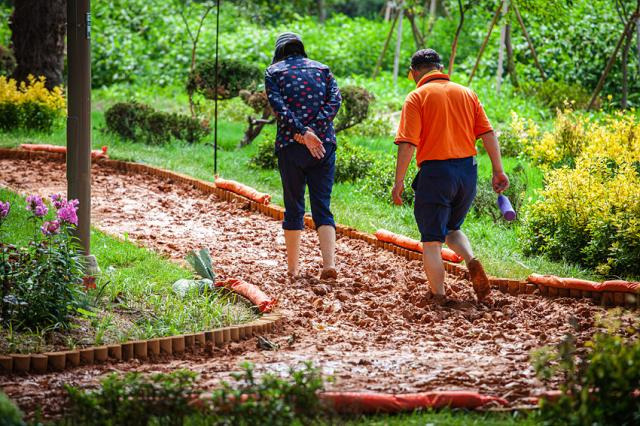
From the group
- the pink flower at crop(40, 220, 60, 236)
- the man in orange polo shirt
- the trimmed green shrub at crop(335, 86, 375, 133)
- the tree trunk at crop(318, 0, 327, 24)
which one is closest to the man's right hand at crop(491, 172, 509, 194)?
the man in orange polo shirt

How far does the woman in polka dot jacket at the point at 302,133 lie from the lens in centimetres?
715

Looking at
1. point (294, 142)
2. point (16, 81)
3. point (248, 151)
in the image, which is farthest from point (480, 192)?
point (16, 81)

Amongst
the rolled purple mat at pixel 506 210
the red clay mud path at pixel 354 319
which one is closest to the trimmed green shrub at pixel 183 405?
the red clay mud path at pixel 354 319

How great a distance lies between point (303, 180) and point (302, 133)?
41cm

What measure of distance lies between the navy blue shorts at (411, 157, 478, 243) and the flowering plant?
2.32 meters

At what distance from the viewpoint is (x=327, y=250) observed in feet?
24.2

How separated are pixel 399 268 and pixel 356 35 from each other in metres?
16.4

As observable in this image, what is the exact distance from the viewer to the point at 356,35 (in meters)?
23.4

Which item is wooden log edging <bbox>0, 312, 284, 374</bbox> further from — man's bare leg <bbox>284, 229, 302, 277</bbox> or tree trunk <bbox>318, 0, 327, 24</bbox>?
tree trunk <bbox>318, 0, 327, 24</bbox>

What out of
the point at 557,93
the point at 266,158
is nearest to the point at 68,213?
the point at 266,158

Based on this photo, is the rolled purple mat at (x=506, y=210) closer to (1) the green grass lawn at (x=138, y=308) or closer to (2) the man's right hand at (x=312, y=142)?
(2) the man's right hand at (x=312, y=142)

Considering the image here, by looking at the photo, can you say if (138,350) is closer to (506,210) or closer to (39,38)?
(506,210)

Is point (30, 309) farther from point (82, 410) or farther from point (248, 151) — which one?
point (248, 151)

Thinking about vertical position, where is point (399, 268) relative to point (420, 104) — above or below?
below
